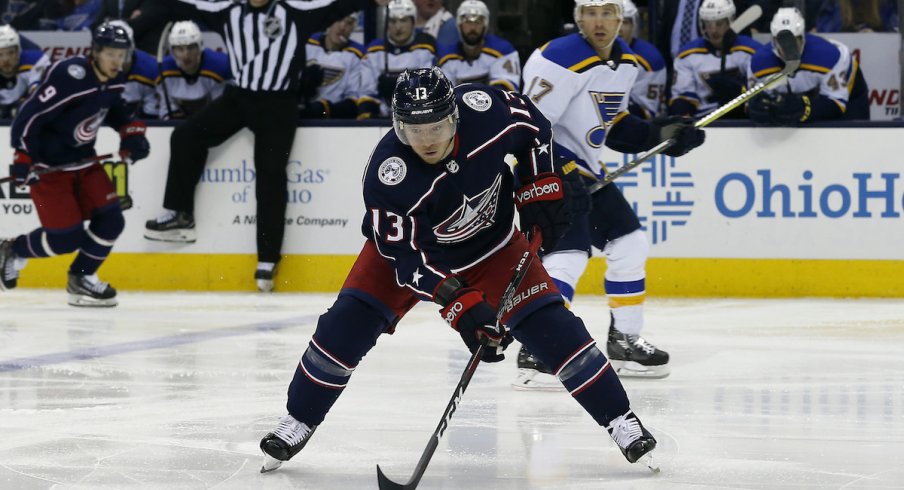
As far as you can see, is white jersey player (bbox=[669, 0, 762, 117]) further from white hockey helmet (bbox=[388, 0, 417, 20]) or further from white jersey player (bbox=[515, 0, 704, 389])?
white jersey player (bbox=[515, 0, 704, 389])

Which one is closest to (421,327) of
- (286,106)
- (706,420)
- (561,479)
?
(286,106)

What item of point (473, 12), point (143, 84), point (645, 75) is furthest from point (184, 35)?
point (645, 75)

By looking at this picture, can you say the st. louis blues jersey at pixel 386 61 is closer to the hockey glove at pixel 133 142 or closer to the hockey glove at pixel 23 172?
the hockey glove at pixel 133 142

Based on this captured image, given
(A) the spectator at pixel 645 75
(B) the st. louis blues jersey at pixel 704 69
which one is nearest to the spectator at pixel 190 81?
(A) the spectator at pixel 645 75

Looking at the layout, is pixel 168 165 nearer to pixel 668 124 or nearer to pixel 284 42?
pixel 284 42

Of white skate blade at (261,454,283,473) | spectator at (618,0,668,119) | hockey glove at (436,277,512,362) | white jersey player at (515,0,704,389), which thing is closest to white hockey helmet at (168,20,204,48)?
spectator at (618,0,668,119)

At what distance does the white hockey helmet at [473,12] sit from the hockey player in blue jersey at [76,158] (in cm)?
162

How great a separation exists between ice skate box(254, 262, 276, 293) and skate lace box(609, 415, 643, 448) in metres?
3.61

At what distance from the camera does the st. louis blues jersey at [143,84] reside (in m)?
6.72

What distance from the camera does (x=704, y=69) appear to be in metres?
6.38

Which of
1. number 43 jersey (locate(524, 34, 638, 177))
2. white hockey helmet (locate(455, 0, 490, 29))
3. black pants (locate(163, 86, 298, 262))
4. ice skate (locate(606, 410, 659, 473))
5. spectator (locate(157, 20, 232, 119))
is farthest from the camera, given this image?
spectator (locate(157, 20, 232, 119))

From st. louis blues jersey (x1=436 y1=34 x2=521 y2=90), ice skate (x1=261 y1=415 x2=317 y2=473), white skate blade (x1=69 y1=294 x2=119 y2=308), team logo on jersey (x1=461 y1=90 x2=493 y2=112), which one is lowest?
white skate blade (x1=69 y1=294 x2=119 y2=308)

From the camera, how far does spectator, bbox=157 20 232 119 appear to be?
6.66m

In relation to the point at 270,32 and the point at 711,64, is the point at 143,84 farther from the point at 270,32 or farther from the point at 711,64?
the point at 711,64
